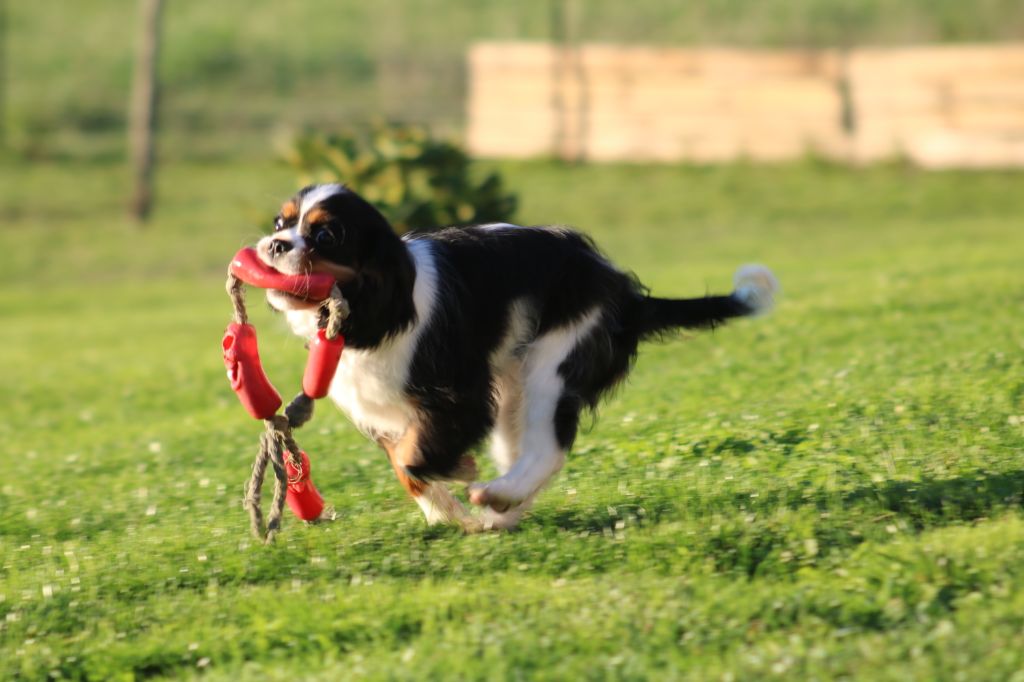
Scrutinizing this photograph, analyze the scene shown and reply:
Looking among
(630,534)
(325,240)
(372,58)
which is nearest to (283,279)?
(325,240)

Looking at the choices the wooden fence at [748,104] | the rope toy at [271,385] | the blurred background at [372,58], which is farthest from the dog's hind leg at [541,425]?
the blurred background at [372,58]

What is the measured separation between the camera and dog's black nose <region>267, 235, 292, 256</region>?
557 centimetres

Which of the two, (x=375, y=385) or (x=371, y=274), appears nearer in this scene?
(x=371, y=274)

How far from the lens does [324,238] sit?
565cm

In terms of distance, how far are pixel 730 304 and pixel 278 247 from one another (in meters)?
2.46

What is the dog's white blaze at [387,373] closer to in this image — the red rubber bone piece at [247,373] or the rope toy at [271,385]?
the rope toy at [271,385]

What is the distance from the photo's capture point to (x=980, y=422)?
734cm

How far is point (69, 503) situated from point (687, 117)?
23.1 metres

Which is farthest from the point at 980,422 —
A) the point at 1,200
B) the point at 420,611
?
the point at 1,200

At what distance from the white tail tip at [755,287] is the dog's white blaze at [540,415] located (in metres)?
0.88

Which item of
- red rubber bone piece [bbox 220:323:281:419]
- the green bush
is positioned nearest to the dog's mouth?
red rubber bone piece [bbox 220:323:281:419]

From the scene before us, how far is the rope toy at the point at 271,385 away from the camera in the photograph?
221 inches

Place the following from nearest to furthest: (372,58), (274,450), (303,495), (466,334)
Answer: (466,334), (274,450), (303,495), (372,58)

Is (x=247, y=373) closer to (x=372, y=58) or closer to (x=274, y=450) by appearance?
(x=274, y=450)
